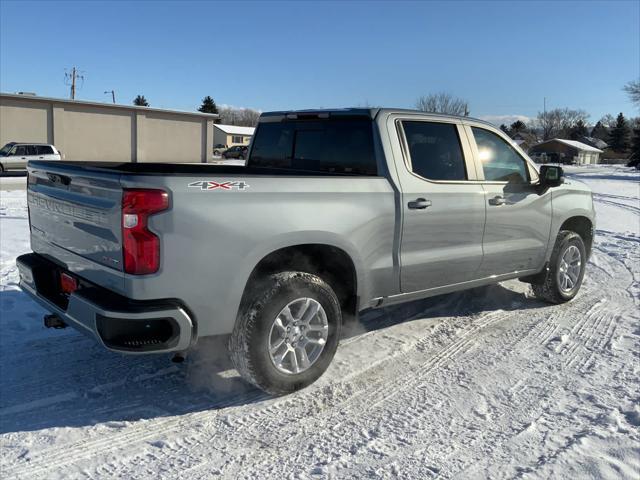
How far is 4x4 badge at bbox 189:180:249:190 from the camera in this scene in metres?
3.21

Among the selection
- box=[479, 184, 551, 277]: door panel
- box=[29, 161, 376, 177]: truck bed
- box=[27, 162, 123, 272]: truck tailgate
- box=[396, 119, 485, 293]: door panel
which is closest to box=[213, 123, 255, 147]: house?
box=[479, 184, 551, 277]: door panel

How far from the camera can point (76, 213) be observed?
11.6 ft

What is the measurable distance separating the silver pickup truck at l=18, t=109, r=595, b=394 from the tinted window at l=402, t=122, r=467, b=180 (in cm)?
1

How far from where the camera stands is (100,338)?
3172 mm

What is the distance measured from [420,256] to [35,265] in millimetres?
2838

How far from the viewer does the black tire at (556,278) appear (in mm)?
5866

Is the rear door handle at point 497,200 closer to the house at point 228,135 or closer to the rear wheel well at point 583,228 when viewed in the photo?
the rear wheel well at point 583,228

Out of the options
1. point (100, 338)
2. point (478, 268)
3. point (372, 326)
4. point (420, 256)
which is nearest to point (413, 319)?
point (372, 326)

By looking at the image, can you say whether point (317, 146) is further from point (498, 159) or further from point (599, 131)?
point (599, 131)

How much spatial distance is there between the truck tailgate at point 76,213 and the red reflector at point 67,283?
0.08 metres

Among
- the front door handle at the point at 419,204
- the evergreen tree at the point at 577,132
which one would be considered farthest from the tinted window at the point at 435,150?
the evergreen tree at the point at 577,132

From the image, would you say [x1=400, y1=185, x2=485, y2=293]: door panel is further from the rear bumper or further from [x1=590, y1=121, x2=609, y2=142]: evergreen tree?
[x1=590, y1=121, x2=609, y2=142]: evergreen tree

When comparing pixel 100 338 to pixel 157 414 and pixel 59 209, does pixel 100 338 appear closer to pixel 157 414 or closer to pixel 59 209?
pixel 157 414

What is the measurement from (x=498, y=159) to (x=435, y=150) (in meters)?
0.86
